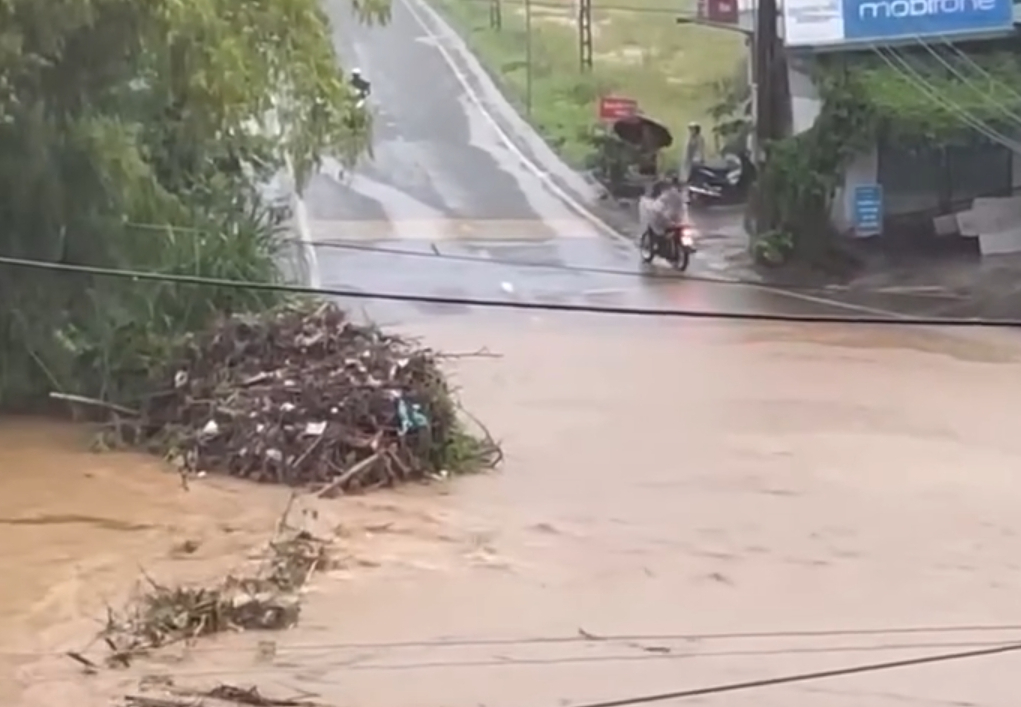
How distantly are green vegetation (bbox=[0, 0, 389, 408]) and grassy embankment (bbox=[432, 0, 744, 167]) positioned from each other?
16.0 metres

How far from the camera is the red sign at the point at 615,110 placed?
31.0m

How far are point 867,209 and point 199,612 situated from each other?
647 inches

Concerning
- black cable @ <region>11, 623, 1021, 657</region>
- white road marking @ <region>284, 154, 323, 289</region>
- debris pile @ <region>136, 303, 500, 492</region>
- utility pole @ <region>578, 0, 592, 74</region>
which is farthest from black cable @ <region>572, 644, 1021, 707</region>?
utility pole @ <region>578, 0, 592, 74</region>

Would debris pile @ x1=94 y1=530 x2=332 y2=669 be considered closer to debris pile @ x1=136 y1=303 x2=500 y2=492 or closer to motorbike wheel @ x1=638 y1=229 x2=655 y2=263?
debris pile @ x1=136 y1=303 x2=500 y2=492

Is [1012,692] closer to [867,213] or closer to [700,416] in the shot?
[700,416]

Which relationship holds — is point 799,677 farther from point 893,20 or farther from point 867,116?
point 893,20

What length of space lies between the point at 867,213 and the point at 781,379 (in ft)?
24.2

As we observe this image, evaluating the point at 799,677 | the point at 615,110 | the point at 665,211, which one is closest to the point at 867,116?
the point at 665,211

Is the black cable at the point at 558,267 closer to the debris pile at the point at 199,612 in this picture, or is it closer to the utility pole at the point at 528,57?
the utility pole at the point at 528,57

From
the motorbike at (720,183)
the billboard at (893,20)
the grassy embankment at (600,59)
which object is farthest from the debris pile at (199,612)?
the grassy embankment at (600,59)

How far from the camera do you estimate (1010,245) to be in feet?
79.7

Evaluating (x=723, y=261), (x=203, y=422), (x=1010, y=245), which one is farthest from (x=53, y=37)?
(x=1010, y=245)

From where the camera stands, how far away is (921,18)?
979 inches

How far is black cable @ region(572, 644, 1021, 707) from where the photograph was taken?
8.61 m
